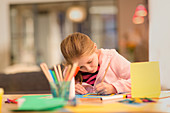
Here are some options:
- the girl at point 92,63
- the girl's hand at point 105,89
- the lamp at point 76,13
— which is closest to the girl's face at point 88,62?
the girl at point 92,63

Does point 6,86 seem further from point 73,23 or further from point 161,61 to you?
point 73,23

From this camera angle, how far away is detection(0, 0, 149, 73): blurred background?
19.0ft

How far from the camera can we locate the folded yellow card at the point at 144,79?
97 centimetres

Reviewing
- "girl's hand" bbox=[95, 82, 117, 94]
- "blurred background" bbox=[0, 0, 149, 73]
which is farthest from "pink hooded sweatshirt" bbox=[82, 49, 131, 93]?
"blurred background" bbox=[0, 0, 149, 73]

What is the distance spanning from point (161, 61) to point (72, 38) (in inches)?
32.1

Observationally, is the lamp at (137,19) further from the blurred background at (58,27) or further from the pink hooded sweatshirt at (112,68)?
the pink hooded sweatshirt at (112,68)

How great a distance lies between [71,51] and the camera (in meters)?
1.15

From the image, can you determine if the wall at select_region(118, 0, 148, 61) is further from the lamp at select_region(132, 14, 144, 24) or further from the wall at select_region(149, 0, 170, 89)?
the wall at select_region(149, 0, 170, 89)

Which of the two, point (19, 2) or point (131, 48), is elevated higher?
point (19, 2)

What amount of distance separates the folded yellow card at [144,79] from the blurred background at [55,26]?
183 inches

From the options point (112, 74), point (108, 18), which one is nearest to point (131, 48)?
point (108, 18)

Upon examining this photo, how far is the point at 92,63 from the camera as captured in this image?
130 cm

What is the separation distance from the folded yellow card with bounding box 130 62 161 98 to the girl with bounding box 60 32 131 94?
0.68 ft

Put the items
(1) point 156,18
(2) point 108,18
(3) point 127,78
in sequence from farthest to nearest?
1. (2) point 108,18
2. (1) point 156,18
3. (3) point 127,78
